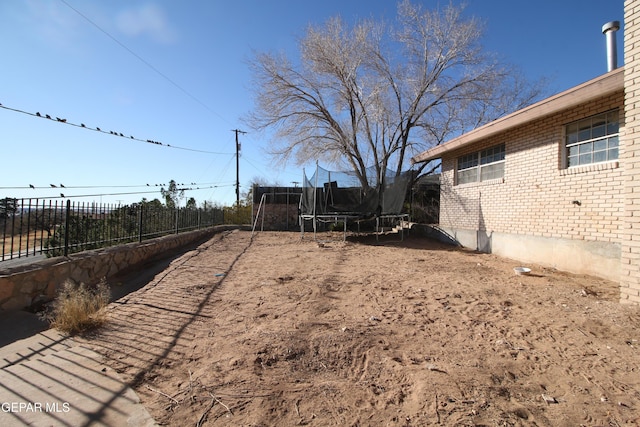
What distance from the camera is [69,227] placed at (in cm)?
581

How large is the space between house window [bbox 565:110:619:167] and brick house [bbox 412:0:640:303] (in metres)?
0.02

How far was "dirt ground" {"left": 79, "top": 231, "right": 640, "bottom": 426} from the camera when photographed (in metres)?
2.16

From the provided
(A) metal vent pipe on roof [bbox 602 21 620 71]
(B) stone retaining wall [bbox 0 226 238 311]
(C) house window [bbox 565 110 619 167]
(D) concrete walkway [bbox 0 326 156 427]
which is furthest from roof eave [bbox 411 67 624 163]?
(B) stone retaining wall [bbox 0 226 238 311]

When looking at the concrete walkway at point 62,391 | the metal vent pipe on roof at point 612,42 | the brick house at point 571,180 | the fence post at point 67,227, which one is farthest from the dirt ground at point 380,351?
the metal vent pipe on roof at point 612,42

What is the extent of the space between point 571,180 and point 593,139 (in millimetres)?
806

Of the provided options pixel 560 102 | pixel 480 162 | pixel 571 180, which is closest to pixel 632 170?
pixel 571 180

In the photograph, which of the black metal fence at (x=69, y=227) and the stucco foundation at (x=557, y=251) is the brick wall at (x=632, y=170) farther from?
the black metal fence at (x=69, y=227)

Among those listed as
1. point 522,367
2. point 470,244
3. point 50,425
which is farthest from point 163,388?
point 470,244

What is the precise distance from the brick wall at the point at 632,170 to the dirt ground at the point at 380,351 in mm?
376

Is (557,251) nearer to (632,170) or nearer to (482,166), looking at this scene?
(632,170)

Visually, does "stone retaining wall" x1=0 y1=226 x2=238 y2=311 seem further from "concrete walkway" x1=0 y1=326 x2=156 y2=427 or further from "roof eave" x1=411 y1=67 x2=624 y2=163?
"roof eave" x1=411 y1=67 x2=624 y2=163

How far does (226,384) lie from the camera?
8.11 feet

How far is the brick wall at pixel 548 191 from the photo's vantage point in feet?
18.0

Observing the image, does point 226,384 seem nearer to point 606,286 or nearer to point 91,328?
point 91,328
